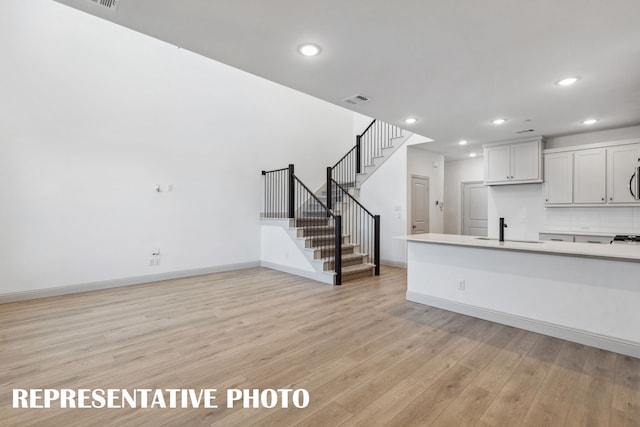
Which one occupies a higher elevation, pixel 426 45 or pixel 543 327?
pixel 426 45

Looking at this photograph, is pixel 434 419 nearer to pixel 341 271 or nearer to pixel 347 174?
pixel 341 271

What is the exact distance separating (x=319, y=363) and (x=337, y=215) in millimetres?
3141

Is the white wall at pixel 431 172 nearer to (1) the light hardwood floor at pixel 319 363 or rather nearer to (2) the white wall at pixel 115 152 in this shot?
(2) the white wall at pixel 115 152

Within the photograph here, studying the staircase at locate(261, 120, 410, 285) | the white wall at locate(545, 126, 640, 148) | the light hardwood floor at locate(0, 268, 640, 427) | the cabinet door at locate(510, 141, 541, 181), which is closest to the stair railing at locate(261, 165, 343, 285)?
the staircase at locate(261, 120, 410, 285)

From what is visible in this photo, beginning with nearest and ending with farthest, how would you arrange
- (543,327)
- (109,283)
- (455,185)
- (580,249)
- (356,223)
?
(580,249)
(543,327)
(109,283)
(356,223)
(455,185)

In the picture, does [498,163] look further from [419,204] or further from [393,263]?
[393,263]

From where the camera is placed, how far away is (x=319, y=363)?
99.0 inches

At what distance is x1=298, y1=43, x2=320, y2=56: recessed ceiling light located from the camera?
255cm

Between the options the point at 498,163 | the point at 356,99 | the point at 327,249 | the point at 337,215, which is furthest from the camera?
the point at 498,163

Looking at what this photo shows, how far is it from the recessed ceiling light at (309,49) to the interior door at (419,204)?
465 cm

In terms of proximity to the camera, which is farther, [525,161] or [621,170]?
[525,161]

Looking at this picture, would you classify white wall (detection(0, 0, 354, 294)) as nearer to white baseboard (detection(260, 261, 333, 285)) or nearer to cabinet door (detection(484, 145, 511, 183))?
white baseboard (detection(260, 261, 333, 285))

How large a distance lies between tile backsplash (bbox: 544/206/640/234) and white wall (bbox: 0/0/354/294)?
5.84m

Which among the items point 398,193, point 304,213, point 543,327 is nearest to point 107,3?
point 543,327
